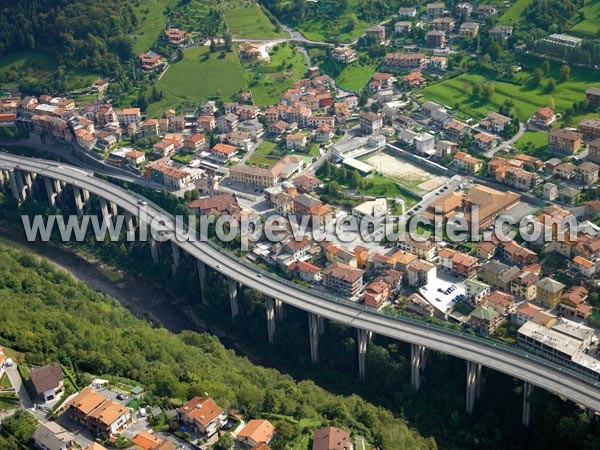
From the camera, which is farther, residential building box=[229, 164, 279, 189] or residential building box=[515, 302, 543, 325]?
residential building box=[229, 164, 279, 189]

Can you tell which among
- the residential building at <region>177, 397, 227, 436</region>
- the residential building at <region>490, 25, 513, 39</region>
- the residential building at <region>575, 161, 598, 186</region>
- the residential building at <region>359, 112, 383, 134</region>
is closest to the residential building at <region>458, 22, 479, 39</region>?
the residential building at <region>490, 25, 513, 39</region>

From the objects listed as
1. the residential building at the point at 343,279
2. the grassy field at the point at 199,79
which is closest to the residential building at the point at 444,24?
the grassy field at the point at 199,79

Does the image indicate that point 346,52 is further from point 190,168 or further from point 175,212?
point 175,212

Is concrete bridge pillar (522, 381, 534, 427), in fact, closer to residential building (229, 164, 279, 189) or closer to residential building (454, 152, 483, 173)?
residential building (454, 152, 483, 173)

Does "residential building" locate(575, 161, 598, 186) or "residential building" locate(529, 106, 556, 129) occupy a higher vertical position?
"residential building" locate(529, 106, 556, 129)

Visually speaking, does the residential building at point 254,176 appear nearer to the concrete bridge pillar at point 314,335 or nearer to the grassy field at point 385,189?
the grassy field at point 385,189

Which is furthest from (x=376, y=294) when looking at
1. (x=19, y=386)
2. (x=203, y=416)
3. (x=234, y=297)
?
(x=19, y=386)
